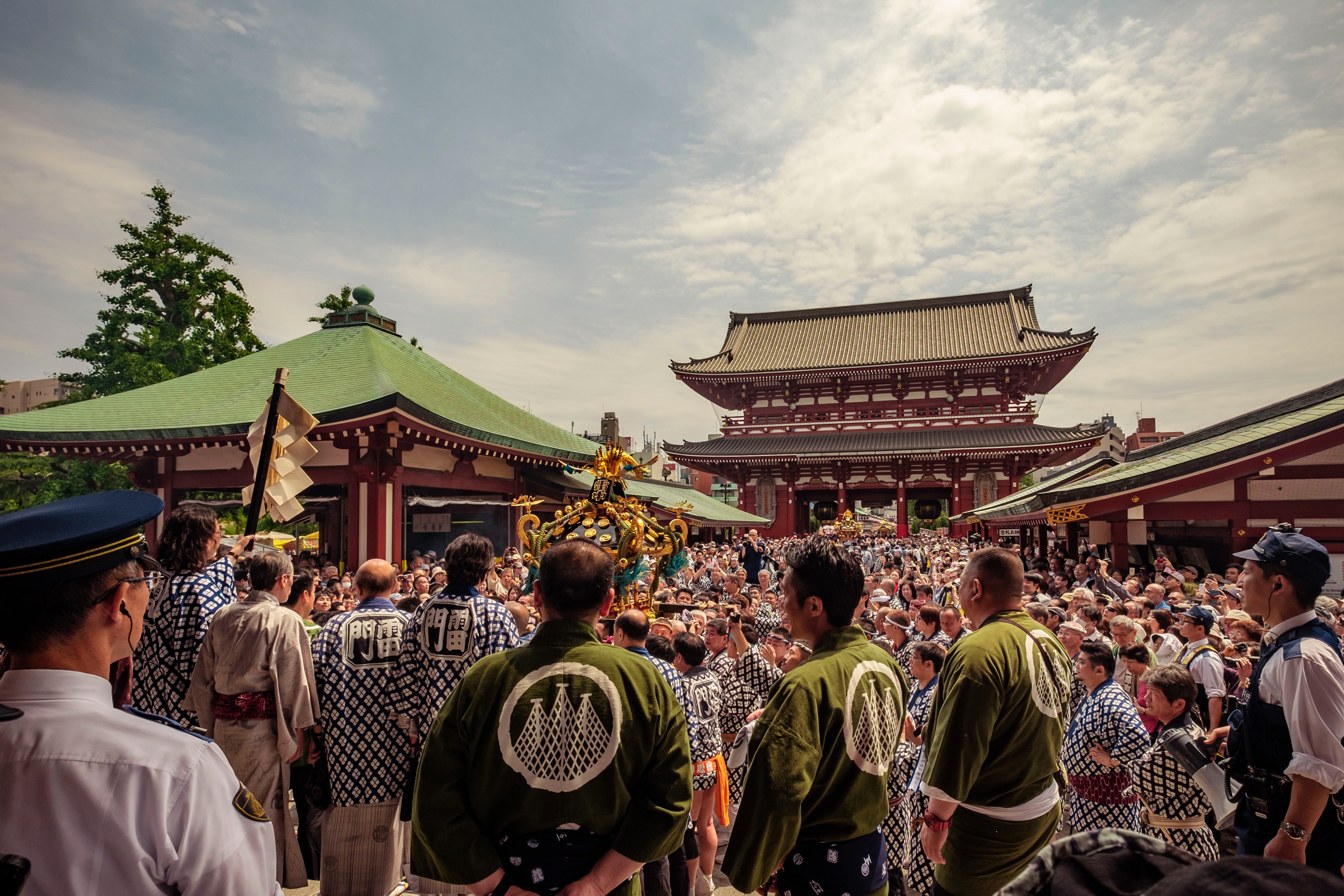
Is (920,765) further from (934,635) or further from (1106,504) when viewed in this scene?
(1106,504)

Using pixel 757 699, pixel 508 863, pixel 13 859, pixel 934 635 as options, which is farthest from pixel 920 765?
pixel 13 859

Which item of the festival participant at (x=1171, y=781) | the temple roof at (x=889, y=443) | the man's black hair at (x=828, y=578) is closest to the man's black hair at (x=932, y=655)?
the festival participant at (x=1171, y=781)

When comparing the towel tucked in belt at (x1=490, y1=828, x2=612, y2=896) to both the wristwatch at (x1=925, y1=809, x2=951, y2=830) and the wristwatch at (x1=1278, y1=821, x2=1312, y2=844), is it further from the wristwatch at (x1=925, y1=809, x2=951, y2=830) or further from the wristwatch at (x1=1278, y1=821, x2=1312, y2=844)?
the wristwatch at (x1=1278, y1=821, x2=1312, y2=844)

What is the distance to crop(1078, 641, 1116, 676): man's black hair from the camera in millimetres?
3828

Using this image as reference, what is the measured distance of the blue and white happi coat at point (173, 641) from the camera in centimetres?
364

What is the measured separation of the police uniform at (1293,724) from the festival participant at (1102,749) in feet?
2.04

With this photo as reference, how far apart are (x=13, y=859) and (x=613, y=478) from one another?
5.81 m

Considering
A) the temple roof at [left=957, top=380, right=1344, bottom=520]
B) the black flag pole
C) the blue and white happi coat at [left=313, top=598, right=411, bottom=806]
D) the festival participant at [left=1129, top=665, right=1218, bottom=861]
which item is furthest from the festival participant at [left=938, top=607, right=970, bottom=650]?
the temple roof at [left=957, top=380, right=1344, bottom=520]

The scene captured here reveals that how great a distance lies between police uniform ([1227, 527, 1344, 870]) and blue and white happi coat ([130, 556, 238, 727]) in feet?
15.5

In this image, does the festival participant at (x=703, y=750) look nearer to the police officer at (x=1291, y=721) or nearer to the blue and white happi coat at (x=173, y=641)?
the police officer at (x=1291, y=721)

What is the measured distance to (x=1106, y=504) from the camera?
1160cm

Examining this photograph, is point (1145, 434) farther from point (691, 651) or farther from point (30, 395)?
point (30, 395)

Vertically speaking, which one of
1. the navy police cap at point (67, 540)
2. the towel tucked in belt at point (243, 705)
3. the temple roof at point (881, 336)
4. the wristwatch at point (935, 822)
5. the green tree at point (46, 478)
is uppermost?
the temple roof at point (881, 336)

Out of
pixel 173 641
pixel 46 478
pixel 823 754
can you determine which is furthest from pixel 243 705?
pixel 46 478
